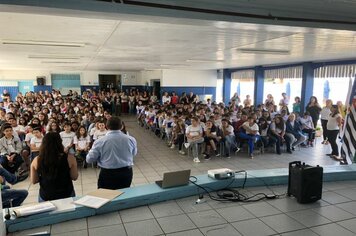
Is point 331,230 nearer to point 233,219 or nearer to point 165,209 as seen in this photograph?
point 233,219

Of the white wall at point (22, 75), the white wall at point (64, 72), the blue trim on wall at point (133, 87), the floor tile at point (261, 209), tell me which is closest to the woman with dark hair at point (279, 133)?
the floor tile at point (261, 209)

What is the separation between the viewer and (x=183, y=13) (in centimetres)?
283

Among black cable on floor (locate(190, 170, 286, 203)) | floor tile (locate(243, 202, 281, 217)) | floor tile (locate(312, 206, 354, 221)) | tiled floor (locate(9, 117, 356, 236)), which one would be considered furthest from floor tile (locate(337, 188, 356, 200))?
floor tile (locate(243, 202, 281, 217))

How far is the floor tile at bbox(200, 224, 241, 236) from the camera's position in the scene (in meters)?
2.25

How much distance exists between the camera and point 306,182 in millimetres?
2773

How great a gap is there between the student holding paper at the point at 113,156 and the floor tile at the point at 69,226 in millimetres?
928

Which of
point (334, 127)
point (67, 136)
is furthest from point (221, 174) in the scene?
point (334, 127)

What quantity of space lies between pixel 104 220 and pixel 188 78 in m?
15.0

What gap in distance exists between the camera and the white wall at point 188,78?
645 inches

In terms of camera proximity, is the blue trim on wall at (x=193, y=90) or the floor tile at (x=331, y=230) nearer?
the floor tile at (x=331, y=230)

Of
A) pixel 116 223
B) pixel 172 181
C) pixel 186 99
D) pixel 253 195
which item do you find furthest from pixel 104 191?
pixel 186 99

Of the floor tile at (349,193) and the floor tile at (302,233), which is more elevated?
the floor tile at (349,193)

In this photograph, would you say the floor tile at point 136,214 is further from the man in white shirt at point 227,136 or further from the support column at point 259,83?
the support column at point 259,83

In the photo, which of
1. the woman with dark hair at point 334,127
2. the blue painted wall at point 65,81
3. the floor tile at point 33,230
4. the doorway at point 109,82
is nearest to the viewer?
the floor tile at point 33,230
